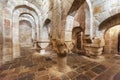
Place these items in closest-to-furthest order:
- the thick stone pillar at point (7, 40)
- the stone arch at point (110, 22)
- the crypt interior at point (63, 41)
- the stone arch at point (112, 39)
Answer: the crypt interior at point (63, 41) < the thick stone pillar at point (7, 40) < the stone arch at point (110, 22) < the stone arch at point (112, 39)

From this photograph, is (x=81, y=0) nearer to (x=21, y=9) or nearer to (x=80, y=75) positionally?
(x=80, y=75)

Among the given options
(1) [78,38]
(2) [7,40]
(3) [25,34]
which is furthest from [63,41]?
(3) [25,34]

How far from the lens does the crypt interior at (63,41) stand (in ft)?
7.65

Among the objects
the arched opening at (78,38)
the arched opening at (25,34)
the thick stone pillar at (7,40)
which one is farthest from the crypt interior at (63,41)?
the arched opening at (25,34)

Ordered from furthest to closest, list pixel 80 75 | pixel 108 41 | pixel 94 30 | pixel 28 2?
pixel 108 41
pixel 28 2
pixel 94 30
pixel 80 75

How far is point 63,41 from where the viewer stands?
236 cm

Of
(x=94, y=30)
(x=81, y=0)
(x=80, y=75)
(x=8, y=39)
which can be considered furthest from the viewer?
(x=94, y=30)

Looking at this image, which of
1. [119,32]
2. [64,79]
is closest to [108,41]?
[119,32]

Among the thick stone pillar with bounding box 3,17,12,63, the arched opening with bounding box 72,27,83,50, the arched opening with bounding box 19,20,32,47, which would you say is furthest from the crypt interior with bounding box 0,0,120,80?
the arched opening with bounding box 19,20,32,47

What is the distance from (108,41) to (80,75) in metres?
4.53

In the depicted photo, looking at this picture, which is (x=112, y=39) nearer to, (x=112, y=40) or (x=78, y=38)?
(x=112, y=40)

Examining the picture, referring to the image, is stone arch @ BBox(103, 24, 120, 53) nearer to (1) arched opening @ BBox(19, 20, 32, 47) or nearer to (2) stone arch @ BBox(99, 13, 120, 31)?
(2) stone arch @ BBox(99, 13, 120, 31)

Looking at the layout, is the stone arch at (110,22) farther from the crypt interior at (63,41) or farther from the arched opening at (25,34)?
the arched opening at (25,34)

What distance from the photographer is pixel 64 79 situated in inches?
82.8
